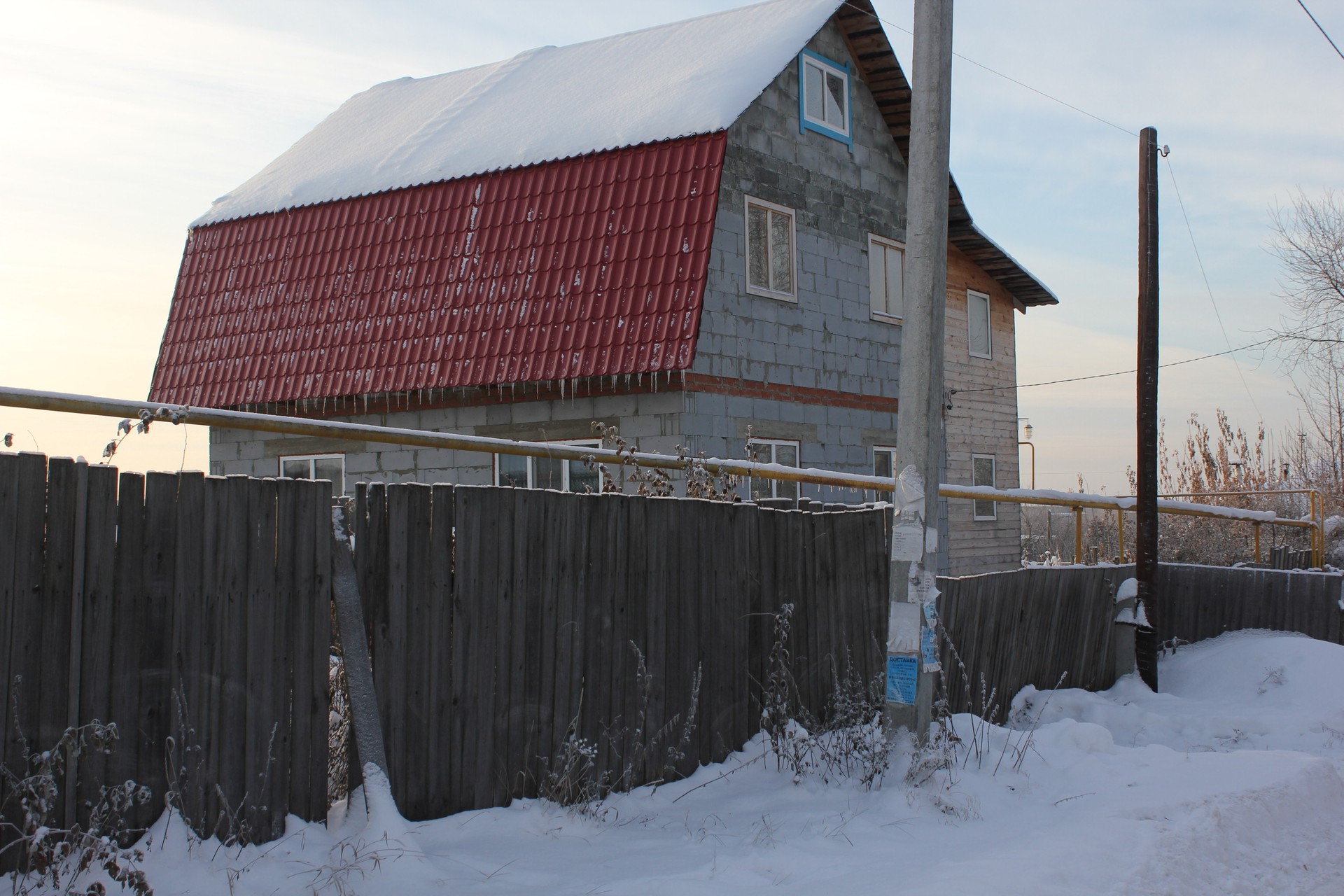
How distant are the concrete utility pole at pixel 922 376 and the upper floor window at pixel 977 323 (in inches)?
589

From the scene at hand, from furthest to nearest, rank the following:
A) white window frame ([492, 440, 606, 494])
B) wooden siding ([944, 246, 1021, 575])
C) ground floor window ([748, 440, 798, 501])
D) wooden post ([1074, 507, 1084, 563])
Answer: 1. wooden siding ([944, 246, 1021, 575])
2. ground floor window ([748, 440, 798, 501])
3. white window frame ([492, 440, 606, 494])
4. wooden post ([1074, 507, 1084, 563])

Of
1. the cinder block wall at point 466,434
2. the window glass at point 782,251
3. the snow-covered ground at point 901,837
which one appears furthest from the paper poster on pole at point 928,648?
the window glass at point 782,251

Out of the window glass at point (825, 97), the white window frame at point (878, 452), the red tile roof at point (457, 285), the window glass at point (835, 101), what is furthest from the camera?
the white window frame at point (878, 452)

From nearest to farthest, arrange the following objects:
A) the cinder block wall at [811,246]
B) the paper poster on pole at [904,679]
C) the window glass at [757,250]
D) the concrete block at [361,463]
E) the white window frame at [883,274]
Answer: the paper poster on pole at [904,679] → the cinder block wall at [811,246] → the window glass at [757,250] → the concrete block at [361,463] → the white window frame at [883,274]

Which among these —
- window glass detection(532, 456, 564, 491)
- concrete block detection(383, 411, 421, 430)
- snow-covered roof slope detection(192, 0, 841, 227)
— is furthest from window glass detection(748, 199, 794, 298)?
concrete block detection(383, 411, 421, 430)

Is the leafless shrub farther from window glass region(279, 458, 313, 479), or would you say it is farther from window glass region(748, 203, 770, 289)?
window glass region(279, 458, 313, 479)

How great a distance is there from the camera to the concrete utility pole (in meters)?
6.71

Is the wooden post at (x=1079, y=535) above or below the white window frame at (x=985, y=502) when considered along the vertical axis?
below

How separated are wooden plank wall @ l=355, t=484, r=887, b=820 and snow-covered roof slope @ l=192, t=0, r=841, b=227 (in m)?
8.33

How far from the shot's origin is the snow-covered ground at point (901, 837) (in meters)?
4.62

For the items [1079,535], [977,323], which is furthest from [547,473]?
[977,323]

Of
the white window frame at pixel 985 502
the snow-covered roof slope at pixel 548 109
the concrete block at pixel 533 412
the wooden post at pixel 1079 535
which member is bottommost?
the wooden post at pixel 1079 535

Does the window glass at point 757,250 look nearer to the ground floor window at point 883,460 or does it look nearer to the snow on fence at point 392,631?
the ground floor window at point 883,460

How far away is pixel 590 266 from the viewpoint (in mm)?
14297
